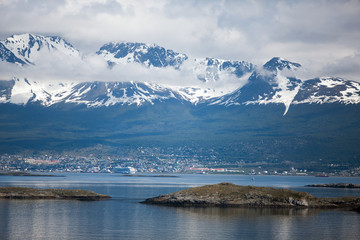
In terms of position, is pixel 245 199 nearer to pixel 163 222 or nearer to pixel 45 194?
pixel 163 222

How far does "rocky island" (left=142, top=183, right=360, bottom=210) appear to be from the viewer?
134 meters

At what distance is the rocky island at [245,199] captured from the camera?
13350 cm

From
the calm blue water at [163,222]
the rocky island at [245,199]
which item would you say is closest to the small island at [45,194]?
the calm blue water at [163,222]

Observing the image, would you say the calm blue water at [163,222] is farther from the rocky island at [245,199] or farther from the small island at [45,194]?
the small island at [45,194]

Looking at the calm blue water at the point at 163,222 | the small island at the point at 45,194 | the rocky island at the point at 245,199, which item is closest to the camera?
the calm blue water at the point at 163,222

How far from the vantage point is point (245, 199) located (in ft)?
442

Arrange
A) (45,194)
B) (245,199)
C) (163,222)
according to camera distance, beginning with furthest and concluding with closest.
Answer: (45,194) → (245,199) → (163,222)

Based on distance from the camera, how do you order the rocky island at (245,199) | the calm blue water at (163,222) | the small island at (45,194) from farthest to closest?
the small island at (45,194) < the rocky island at (245,199) < the calm blue water at (163,222)

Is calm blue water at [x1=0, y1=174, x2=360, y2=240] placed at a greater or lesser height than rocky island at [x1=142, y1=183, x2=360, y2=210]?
lesser

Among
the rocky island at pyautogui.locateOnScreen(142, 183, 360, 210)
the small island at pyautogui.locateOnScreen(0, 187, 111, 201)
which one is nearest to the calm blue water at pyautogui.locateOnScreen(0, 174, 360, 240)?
the rocky island at pyautogui.locateOnScreen(142, 183, 360, 210)

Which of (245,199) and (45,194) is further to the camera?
(45,194)

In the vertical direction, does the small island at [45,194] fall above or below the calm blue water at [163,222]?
above

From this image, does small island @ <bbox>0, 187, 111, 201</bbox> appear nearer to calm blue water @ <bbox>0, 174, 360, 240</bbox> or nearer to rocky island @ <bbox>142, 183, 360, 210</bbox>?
calm blue water @ <bbox>0, 174, 360, 240</bbox>

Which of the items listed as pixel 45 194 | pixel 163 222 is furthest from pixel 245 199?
pixel 45 194
